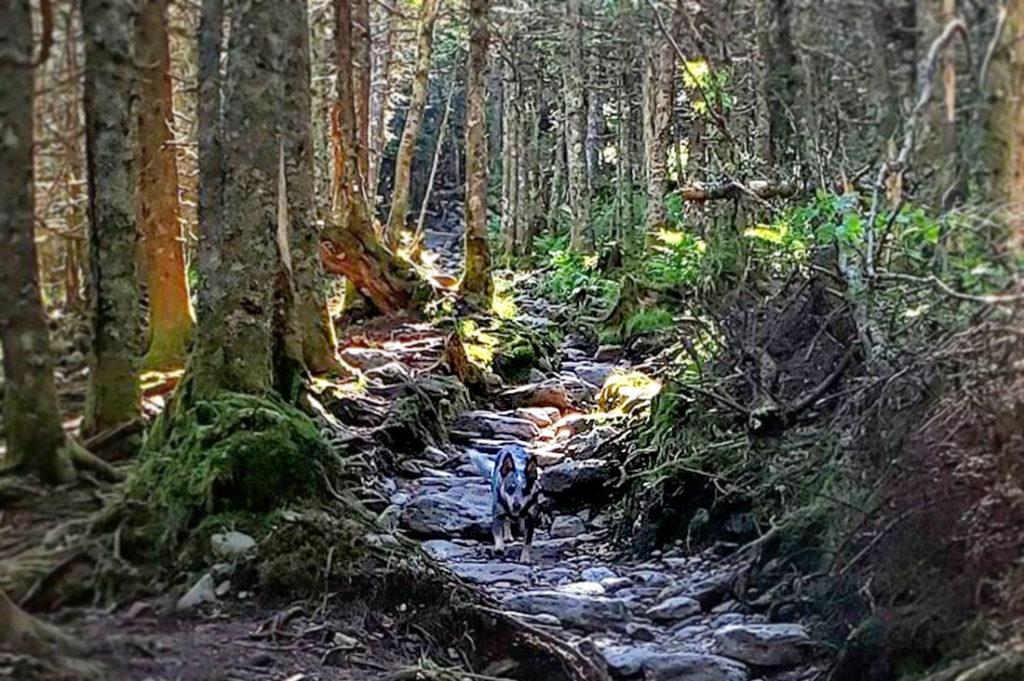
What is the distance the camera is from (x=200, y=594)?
3.38m

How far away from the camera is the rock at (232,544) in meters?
3.89

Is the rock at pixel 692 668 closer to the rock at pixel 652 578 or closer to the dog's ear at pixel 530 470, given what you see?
the rock at pixel 652 578

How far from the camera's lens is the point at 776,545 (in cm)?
741

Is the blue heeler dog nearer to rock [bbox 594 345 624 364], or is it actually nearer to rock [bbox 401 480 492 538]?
rock [bbox 401 480 492 538]

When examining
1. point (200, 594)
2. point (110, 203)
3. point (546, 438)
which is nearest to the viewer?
point (110, 203)

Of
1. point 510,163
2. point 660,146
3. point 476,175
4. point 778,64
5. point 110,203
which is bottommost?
point 110,203

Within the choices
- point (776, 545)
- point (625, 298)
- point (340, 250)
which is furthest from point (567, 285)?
point (776, 545)

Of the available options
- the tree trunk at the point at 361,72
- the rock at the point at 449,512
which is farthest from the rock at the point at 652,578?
the tree trunk at the point at 361,72

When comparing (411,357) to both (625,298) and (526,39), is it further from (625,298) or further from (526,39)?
(526,39)

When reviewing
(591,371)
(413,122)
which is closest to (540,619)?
(591,371)

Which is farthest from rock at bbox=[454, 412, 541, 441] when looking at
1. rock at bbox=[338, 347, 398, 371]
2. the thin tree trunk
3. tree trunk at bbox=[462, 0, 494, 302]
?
the thin tree trunk

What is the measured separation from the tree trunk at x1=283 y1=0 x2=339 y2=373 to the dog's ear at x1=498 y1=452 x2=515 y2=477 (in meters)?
1.81

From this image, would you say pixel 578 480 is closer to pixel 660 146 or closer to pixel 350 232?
pixel 350 232

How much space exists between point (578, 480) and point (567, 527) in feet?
2.37
